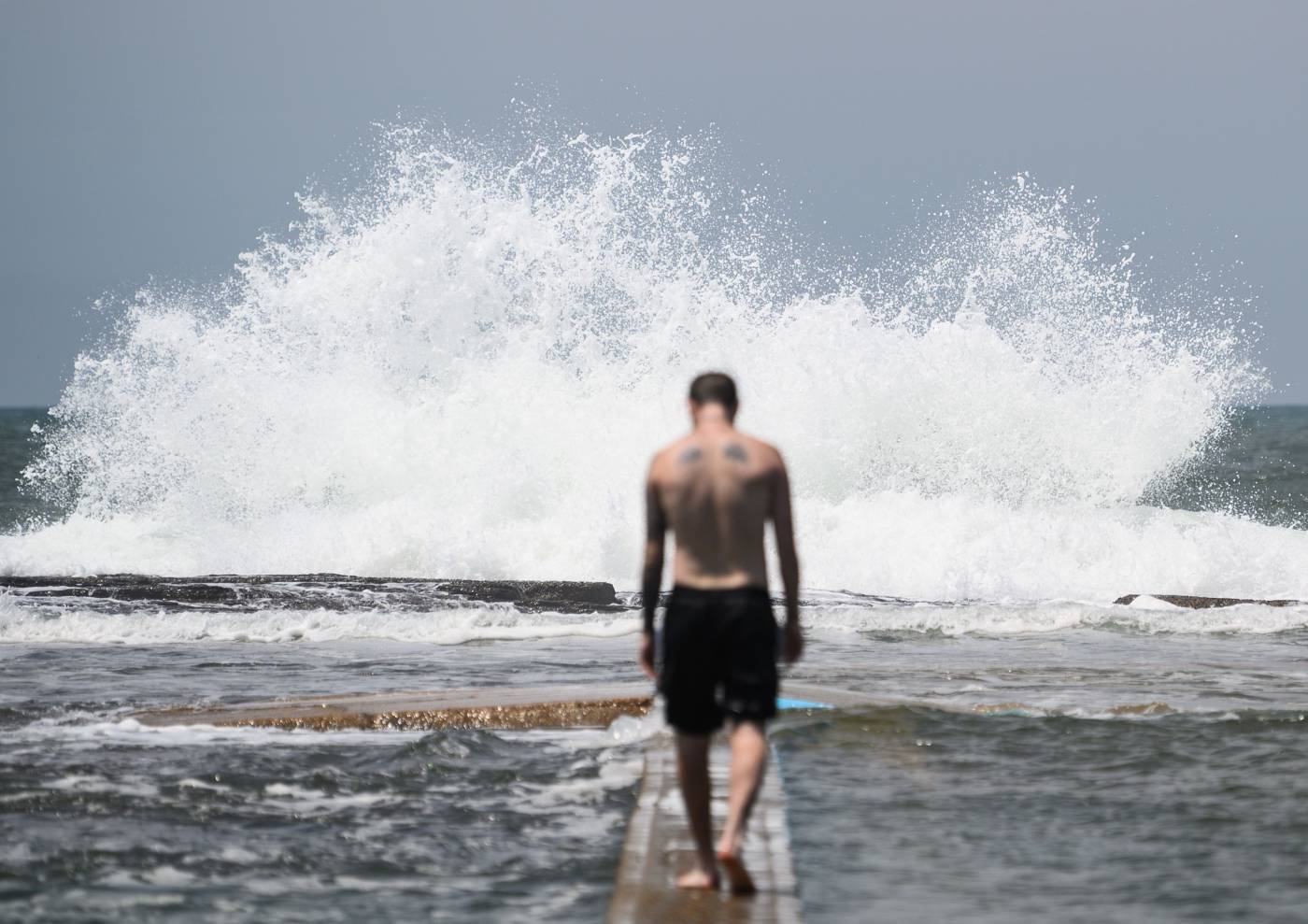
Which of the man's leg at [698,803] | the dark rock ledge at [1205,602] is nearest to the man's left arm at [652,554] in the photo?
the man's leg at [698,803]

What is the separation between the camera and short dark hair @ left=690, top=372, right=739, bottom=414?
16.4 ft

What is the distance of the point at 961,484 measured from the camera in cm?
2183

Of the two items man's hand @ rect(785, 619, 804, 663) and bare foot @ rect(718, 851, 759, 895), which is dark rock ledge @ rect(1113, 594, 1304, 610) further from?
bare foot @ rect(718, 851, 759, 895)

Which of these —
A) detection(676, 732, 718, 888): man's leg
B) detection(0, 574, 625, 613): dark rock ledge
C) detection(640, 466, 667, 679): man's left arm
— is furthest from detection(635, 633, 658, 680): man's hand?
detection(0, 574, 625, 613): dark rock ledge

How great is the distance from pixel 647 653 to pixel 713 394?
0.80m

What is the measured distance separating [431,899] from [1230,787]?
345 centimetres

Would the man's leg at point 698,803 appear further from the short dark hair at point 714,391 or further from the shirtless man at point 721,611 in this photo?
the short dark hair at point 714,391

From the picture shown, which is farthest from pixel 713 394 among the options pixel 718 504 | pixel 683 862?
pixel 683 862

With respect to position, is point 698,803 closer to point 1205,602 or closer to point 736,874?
point 736,874

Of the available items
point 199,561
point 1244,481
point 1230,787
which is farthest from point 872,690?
point 1244,481

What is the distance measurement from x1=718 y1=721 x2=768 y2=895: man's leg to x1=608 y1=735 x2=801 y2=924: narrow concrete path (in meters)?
0.11

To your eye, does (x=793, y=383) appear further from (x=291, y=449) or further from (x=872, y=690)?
(x=872, y=690)

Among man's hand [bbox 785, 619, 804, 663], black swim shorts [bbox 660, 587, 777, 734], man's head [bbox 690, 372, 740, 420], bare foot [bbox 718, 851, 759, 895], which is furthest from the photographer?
man's head [bbox 690, 372, 740, 420]

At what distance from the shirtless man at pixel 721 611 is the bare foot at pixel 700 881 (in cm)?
9
